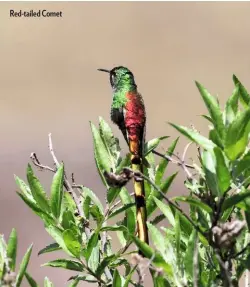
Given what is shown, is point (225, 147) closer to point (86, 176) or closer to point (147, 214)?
point (147, 214)

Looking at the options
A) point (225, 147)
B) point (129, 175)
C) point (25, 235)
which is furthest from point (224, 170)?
point (25, 235)

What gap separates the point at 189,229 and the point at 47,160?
13.6 metres

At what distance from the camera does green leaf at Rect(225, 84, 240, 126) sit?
1850 mm

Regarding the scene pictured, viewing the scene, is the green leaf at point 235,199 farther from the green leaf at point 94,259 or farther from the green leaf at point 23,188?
the green leaf at point 23,188

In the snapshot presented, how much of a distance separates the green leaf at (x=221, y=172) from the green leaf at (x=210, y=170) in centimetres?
1

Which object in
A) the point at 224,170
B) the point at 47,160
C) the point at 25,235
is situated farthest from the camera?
the point at 47,160

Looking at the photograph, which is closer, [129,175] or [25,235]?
[129,175]

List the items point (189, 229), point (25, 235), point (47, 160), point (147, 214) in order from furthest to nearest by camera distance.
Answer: point (47, 160) → point (25, 235) → point (147, 214) → point (189, 229)

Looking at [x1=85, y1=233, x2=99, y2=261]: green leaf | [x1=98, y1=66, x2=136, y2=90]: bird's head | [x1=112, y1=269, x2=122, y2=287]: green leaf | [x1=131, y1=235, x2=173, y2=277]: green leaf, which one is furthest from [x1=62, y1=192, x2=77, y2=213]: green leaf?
[x1=98, y1=66, x2=136, y2=90]: bird's head

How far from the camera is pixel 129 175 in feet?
5.82

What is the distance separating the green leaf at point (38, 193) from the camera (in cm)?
210

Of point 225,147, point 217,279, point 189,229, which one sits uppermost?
point 225,147

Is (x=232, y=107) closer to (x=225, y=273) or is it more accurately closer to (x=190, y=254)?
(x=190, y=254)

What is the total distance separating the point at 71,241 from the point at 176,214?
31cm
